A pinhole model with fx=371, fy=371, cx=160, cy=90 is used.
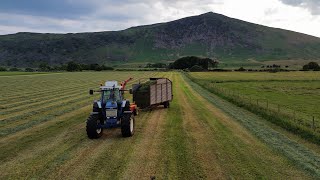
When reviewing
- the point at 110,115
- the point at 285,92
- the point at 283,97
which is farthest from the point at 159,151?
the point at 285,92

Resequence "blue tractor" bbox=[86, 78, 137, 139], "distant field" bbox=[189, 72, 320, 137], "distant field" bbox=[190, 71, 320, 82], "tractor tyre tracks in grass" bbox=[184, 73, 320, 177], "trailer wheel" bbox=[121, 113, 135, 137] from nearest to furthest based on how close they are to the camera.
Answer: "tractor tyre tracks in grass" bbox=[184, 73, 320, 177] < "blue tractor" bbox=[86, 78, 137, 139] < "trailer wheel" bbox=[121, 113, 135, 137] < "distant field" bbox=[189, 72, 320, 137] < "distant field" bbox=[190, 71, 320, 82]

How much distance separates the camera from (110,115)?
58.1 feet

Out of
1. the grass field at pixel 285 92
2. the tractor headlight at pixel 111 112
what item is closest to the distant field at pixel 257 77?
the grass field at pixel 285 92

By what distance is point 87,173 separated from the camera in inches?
475

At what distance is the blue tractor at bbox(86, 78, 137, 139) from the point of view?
56.0 ft

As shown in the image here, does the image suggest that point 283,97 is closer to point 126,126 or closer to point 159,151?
point 126,126

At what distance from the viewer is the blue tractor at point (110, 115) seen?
56.0 feet

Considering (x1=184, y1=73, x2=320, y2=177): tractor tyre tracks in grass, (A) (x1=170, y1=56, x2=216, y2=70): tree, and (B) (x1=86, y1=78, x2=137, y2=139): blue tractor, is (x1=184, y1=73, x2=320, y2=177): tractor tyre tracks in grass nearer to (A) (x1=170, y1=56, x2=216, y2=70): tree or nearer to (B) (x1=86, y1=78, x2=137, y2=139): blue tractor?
(B) (x1=86, y1=78, x2=137, y2=139): blue tractor

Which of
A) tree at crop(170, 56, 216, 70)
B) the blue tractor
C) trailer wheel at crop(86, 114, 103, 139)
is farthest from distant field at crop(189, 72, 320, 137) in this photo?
tree at crop(170, 56, 216, 70)

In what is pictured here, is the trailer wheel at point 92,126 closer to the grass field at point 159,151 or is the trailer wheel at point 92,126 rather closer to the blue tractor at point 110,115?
the blue tractor at point 110,115

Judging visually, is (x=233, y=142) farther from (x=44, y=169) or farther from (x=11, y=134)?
(x=11, y=134)

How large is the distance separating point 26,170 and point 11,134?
22.8ft

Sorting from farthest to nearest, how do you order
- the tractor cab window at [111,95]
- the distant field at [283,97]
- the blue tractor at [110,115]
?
the distant field at [283,97] → the tractor cab window at [111,95] → the blue tractor at [110,115]

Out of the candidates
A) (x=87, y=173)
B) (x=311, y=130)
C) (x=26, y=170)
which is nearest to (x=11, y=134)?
A: (x=26, y=170)
